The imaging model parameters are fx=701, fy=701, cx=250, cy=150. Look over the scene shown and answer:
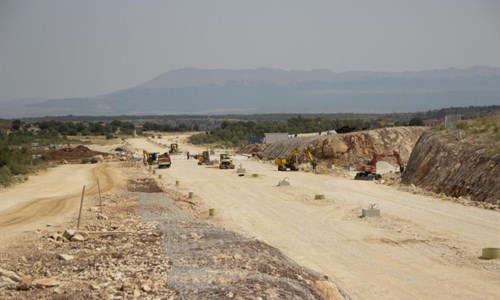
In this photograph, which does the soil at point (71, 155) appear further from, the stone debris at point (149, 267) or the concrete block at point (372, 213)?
the stone debris at point (149, 267)

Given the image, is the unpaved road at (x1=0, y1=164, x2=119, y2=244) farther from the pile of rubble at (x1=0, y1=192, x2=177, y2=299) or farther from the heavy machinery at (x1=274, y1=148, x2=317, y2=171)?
the heavy machinery at (x1=274, y1=148, x2=317, y2=171)

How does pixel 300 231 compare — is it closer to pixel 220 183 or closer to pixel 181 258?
pixel 181 258

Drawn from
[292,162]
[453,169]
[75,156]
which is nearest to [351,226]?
[453,169]

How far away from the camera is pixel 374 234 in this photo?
24.6 meters

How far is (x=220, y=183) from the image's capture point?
1823 inches

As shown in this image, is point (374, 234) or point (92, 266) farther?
point (374, 234)

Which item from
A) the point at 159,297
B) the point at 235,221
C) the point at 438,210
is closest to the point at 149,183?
the point at 235,221

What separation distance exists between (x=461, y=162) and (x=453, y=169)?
28.0 inches

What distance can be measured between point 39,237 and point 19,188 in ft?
77.7

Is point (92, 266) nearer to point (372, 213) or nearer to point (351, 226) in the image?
point (351, 226)

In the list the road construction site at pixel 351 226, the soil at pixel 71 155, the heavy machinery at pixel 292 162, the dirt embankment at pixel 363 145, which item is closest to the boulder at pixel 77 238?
the road construction site at pixel 351 226

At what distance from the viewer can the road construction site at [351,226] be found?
17.7 metres

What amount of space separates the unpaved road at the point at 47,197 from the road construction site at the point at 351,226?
0.10 meters

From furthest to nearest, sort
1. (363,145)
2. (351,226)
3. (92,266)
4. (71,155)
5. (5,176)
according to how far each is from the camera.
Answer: (71,155), (363,145), (5,176), (351,226), (92,266)
